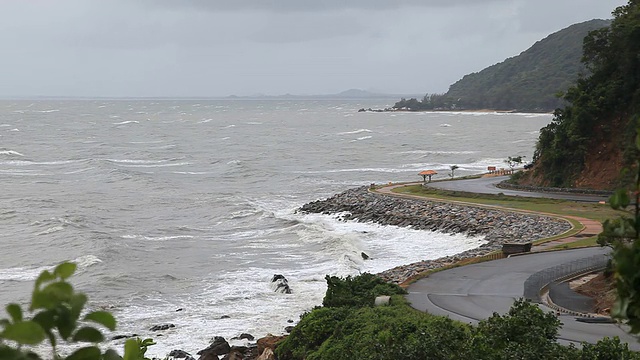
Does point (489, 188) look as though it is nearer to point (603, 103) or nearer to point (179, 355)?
point (603, 103)

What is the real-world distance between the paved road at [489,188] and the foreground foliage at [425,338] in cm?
2950

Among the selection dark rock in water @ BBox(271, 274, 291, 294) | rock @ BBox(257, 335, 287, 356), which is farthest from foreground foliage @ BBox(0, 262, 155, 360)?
dark rock in water @ BBox(271, 274, 291, 294)

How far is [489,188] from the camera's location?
57438 mm

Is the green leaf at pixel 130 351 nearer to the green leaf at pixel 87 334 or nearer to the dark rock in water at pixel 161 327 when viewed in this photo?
the green leaf at pixel 87 334

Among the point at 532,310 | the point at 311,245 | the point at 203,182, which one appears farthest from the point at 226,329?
the point at 203,182

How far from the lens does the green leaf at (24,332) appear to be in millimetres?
2033

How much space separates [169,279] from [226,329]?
9317 mm

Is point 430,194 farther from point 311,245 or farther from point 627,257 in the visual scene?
point 627,257

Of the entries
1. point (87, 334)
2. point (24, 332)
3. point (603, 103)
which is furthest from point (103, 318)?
point (603, 103)

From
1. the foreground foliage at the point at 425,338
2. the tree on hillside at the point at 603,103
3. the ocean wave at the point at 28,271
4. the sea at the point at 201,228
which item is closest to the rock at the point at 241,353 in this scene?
the foreground foliage at the point at 425,338

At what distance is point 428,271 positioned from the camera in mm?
31719

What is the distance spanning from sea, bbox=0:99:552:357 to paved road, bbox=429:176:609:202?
9.70m

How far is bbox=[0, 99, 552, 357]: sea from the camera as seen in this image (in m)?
32.0

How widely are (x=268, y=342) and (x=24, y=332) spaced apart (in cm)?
2276
